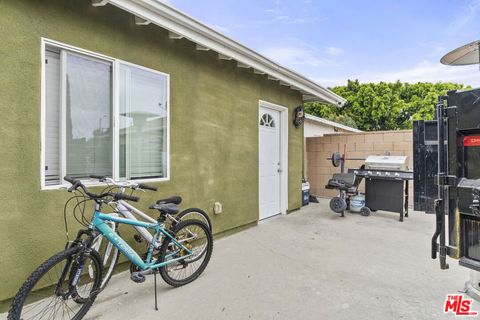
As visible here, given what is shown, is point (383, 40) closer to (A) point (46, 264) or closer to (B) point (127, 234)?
(B) point (127, 234)

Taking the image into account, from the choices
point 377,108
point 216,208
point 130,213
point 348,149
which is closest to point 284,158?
point 216,208

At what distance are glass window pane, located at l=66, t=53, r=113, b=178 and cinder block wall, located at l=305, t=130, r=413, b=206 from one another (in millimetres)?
6542

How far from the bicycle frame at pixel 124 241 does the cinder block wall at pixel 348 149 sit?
20.2ft

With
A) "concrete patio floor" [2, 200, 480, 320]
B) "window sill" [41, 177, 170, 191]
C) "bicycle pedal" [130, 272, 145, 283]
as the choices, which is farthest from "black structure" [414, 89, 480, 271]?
"window sill" [41, 177, 170, 191]

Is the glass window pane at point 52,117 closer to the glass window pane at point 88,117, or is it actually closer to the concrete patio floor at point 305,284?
the glass window pane at point 88,117

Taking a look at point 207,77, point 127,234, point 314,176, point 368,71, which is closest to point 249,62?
point 207,77

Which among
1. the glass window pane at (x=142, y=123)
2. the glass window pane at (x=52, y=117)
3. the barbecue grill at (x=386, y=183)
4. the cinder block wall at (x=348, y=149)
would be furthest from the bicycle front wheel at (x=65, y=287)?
the cinder block wall at (x=348, y=149)

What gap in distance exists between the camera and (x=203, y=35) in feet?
11.8

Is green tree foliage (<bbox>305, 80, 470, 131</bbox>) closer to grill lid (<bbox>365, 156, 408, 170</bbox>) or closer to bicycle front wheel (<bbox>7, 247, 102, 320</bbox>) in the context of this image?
grill lid (<bbox>365, 156, 408, 170</bbox>)

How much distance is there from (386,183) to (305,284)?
3.93 metres

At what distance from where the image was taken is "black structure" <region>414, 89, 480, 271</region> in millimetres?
1753

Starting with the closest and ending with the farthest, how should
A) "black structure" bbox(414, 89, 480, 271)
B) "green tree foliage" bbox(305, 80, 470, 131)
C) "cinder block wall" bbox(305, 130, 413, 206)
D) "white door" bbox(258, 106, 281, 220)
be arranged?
1. "black structure" bbox(414, 89, 480, 271)
2. "white door" bbox(258, 106, 281, 220)
3. "cinder block wall" bbox(305, 130, 413, 206)
4. "green tree foliage" bbox(305, 80, 470, 131)

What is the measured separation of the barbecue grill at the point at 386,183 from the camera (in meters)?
5.65

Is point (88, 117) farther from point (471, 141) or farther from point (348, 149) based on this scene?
point (348, 149)
